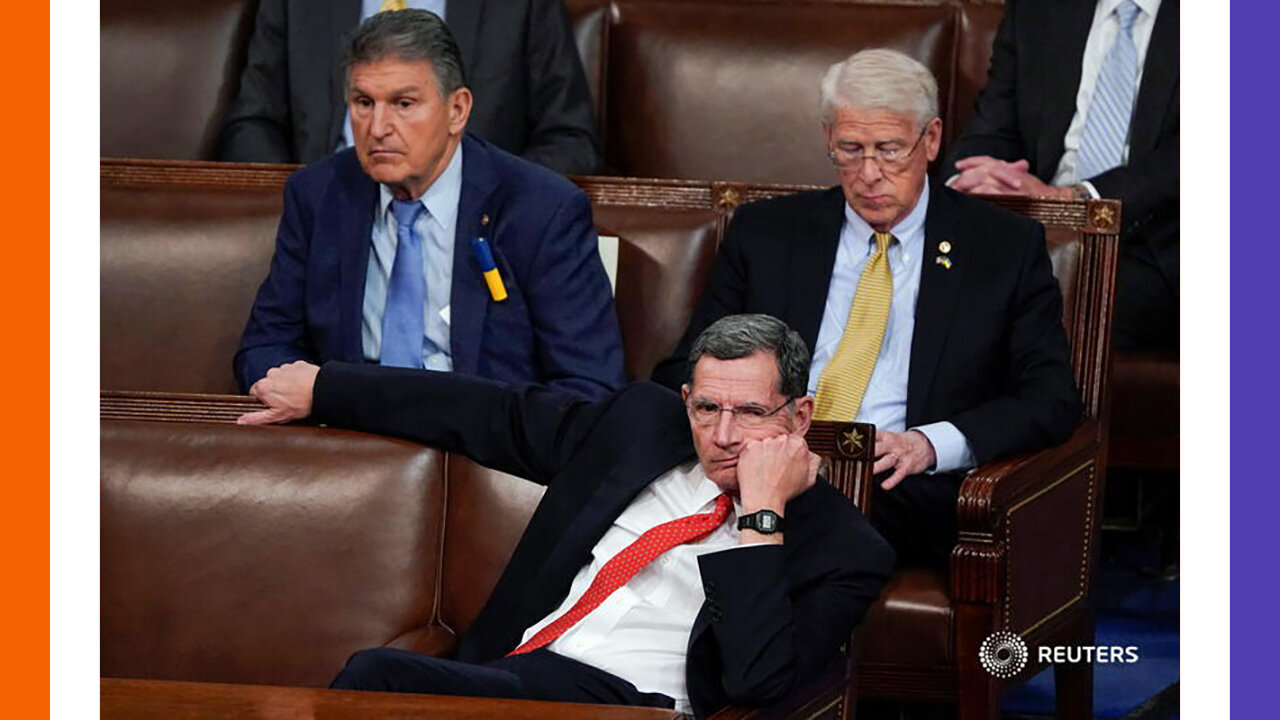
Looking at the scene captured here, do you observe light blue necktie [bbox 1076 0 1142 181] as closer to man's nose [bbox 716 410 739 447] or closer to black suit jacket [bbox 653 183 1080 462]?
black suit jacket [bbox 653 183 1080 462]

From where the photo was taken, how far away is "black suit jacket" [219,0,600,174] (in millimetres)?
3580

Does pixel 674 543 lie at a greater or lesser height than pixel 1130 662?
greater

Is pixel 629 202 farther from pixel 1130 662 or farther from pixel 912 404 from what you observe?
pixel 1130 662

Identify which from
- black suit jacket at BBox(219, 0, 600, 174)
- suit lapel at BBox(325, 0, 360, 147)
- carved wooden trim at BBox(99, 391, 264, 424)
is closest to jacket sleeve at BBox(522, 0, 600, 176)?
black suit jacket at BBox(219, 0, 600, 174)

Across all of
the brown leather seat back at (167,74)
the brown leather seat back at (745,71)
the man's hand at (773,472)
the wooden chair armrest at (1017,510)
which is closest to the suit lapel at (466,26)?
the brown leather seat back at (745,71)

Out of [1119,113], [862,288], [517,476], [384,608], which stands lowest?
[384,608]

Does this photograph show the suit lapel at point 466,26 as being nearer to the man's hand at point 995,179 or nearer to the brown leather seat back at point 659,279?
the brown leather seat back at point 659,279

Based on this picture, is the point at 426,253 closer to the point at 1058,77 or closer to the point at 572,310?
the point at 572,310

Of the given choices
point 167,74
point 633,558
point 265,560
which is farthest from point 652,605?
point 167,74

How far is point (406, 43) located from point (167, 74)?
38.5 inches

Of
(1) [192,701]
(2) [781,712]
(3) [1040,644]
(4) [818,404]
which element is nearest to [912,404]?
(4) [818,404]

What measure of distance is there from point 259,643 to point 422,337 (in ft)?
2.47

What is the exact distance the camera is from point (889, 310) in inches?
115

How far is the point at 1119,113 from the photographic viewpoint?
3.52 meters
